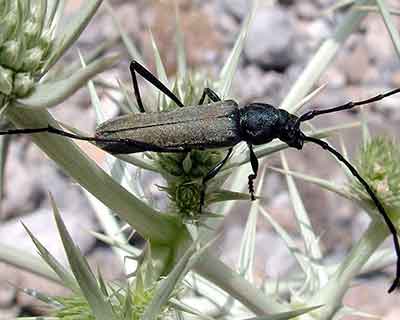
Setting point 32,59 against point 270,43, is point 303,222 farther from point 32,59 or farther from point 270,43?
point 270,43

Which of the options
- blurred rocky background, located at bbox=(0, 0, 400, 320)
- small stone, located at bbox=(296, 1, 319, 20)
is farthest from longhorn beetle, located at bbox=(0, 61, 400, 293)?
small stone, located at bbox=(296, 1, 319, 20)

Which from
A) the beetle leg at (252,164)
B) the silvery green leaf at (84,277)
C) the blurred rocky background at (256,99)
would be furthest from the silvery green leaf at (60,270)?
the blurred rocky background at (256,99)

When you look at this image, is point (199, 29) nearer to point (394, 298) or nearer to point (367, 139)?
point (394, 298)

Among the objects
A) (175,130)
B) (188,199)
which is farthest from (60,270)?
(175,130)

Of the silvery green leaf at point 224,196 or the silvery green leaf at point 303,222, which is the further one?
the silvery green leaf at point 303,222

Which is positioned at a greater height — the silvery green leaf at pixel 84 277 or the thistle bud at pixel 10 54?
the thistle bud at pixel 10 54

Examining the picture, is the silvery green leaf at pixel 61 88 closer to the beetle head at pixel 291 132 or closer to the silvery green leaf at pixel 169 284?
the silvery green leaf at pixel 169 284

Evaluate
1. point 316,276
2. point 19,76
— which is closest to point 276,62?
point 316,276
